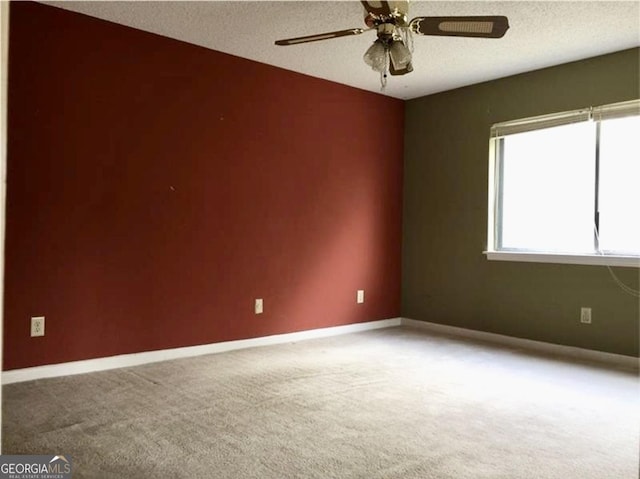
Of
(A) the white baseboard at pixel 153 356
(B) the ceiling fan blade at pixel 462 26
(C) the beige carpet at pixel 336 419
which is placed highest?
(B) the ceiling fan blade at pixel 462 26

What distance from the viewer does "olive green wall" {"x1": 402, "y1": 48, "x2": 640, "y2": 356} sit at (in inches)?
152

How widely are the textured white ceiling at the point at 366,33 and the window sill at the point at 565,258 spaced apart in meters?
1.54

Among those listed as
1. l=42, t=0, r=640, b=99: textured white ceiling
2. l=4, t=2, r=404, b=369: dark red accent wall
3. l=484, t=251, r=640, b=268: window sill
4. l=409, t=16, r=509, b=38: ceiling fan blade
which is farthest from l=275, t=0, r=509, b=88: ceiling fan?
l=484, t=251, r=640, b=268: window sill

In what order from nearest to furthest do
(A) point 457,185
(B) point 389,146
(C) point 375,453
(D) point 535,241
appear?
(C) point 375,453, (D) point 535,241, (A) point 457,185, (B) point 389,146

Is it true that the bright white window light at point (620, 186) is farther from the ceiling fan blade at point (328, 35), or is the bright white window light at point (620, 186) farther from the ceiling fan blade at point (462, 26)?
the ceiling fan blade at point (328, 35)

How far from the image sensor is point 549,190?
4.31 metres

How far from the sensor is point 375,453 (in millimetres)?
2156

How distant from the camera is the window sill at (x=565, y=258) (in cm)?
373

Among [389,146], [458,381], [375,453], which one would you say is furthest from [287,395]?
[389,146]

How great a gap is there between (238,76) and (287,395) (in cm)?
253

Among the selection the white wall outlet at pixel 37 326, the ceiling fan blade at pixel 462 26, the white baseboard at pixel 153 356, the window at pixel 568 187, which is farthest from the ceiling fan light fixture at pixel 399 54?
the white wall outlet at pixel 37 326

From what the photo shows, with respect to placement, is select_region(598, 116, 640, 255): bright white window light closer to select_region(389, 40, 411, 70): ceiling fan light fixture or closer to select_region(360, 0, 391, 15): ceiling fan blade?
select_region(389, 40, 411, 70): ceiling fan light fixture

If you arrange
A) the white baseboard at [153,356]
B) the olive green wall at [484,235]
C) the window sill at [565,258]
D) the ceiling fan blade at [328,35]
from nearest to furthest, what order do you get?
the ceiling fan blade at [328,35] → the white baseboard at [153,356] → the window sill at [565,258] → the olive green wall at [484,235]

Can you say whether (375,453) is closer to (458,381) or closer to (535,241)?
(458,381)
